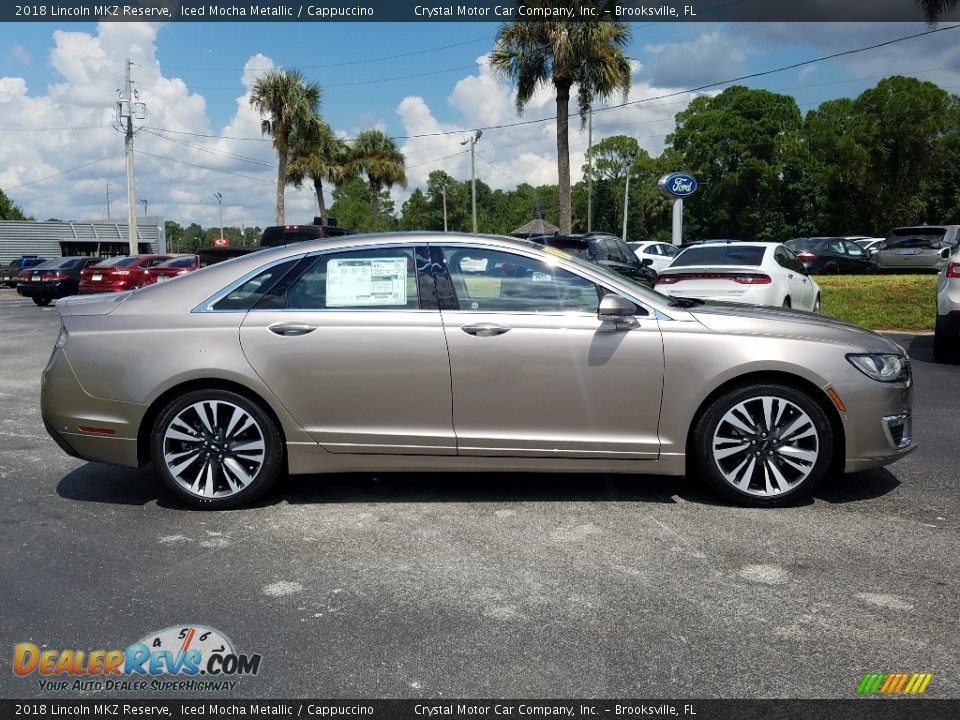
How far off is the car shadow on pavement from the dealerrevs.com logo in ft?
5.77

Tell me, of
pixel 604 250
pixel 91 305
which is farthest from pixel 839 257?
pixel 91 305

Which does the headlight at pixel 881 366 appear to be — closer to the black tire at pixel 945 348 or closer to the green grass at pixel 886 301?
the black tire at pixel 945 348

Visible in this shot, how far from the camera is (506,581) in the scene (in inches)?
149

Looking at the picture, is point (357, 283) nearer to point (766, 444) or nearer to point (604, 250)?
point (766, 444)

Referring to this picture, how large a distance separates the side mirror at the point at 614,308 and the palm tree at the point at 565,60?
66.0 ft

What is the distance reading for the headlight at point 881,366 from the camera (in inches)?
188

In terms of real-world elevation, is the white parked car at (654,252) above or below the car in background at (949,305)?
above

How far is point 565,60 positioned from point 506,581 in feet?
74.4

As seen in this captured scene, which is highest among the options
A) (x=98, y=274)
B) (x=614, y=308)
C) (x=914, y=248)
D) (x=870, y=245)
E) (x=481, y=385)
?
(x=870, y=245)

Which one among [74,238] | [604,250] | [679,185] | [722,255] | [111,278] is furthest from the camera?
[74,238]

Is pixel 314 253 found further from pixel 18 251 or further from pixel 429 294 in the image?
pixel 18 251

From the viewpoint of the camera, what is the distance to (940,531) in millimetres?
4391

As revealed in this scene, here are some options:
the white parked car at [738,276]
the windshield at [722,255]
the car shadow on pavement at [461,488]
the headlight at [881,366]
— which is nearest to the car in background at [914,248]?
the white parked car at [738,276]

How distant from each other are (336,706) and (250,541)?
1752 millimetres
